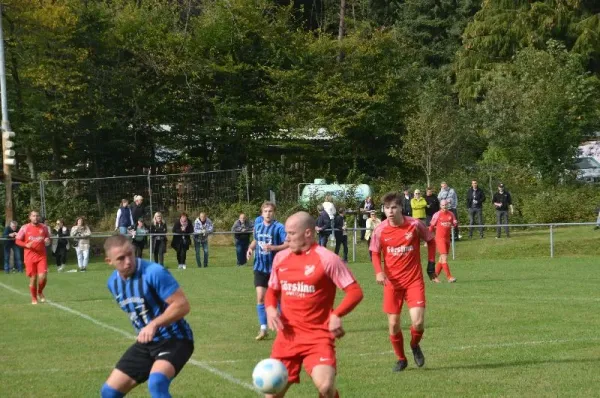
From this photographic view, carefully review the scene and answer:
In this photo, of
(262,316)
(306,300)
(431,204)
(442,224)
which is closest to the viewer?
(306,300)

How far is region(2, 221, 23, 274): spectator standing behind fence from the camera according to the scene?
30.7 m

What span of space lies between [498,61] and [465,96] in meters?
2.88

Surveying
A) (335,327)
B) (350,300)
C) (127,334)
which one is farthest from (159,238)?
(335,327)

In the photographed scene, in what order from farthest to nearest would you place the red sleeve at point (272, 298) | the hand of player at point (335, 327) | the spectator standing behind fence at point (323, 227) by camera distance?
1. the spectator standing behind fence at point (323, 227)
2. the red sleeve at point (272, 298)
3. the hand of player at point (335, 327)

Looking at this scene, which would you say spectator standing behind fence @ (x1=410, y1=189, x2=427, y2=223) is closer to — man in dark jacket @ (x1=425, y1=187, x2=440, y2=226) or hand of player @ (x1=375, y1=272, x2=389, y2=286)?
man in dark jacket @ (x1=425, y1=187, x2=440, y2=226)

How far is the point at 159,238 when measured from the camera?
100 feet

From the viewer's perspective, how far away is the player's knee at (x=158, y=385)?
7.22 m

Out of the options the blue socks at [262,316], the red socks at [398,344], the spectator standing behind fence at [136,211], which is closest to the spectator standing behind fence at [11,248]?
the spectator standing behind fence at [136,211]

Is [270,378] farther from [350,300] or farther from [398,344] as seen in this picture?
[398,344]

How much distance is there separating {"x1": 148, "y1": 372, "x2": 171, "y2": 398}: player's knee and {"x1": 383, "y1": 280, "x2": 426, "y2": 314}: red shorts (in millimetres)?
4516

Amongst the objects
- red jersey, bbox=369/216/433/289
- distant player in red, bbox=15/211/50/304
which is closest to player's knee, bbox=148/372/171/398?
red jersey, bbox=369/216/433/289

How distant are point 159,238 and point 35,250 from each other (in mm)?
10248

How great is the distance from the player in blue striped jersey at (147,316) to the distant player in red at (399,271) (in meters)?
4.03

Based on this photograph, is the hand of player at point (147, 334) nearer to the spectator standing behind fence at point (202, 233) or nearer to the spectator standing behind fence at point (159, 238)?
the spectator standing behind fence at point (159, 238)
